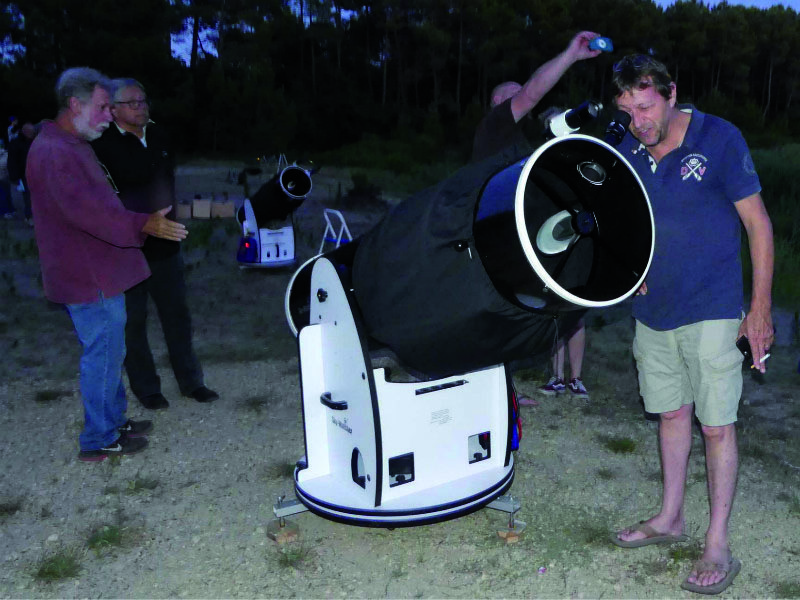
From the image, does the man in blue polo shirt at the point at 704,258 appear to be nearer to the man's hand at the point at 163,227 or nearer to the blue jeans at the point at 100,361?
the man's hand at the point at 163,227

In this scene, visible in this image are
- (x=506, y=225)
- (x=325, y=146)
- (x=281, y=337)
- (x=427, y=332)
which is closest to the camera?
(x=506, y=225)

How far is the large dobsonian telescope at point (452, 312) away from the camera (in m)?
2.07

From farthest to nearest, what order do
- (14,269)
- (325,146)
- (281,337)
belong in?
(325,146), (14,269), (281,337)

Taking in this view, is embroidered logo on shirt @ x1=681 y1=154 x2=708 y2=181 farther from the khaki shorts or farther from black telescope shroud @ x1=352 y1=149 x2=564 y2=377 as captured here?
black telescope shroud @ x1=352 y1=149 x2=564 y2=377

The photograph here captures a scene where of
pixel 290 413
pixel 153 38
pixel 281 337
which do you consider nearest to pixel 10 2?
pixel 153 38

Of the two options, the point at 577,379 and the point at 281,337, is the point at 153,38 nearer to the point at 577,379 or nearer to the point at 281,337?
the point at 281,337

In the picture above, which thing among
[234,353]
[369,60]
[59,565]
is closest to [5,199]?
[234,353]

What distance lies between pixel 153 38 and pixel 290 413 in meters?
22.4

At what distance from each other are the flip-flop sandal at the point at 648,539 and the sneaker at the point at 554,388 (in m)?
1.59

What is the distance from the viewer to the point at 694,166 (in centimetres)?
237

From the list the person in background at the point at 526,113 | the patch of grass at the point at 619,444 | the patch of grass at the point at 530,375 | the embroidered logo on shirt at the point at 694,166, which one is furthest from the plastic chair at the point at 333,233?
the embroidered logo on shirt at the point at 694,166

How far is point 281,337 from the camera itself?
5816 mm

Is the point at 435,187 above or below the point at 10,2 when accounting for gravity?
below

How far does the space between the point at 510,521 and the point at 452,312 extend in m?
1.08
